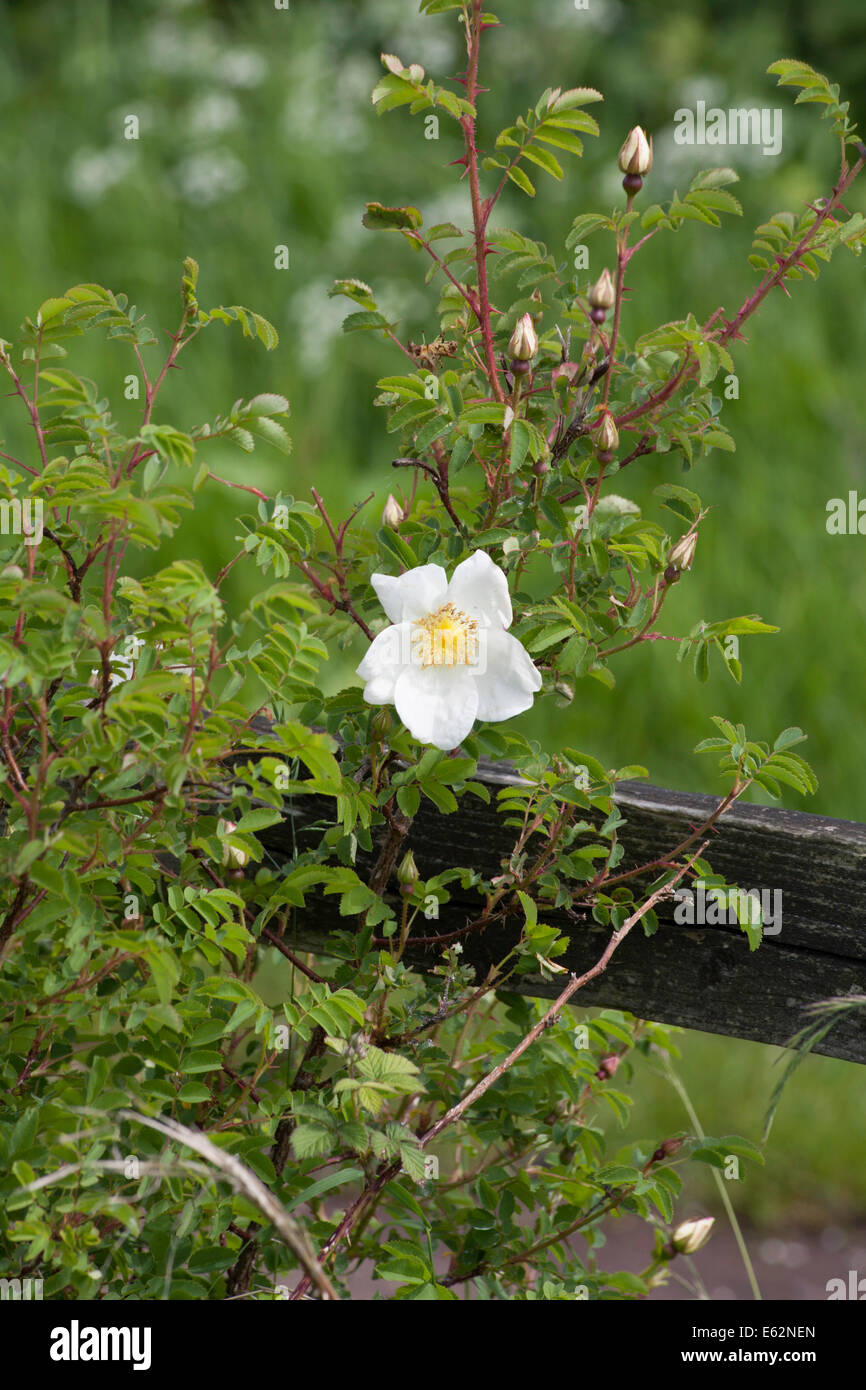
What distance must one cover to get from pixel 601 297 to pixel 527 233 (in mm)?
3458

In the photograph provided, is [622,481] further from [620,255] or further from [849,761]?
[620,255]

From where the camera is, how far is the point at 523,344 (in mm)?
1130

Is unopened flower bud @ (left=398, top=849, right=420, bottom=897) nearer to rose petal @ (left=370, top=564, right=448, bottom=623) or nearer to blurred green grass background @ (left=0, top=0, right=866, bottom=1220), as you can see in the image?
rose petal @ (left=370, top=564, right=448, bottom=623)

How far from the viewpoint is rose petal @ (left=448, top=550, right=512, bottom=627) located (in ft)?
3.70

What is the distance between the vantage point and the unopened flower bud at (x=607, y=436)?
3.73ft

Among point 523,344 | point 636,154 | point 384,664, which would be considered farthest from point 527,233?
point 384,664

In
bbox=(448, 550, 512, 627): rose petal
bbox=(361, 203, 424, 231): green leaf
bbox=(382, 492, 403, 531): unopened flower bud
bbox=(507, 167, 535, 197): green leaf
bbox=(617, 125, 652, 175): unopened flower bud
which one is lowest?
bbox=(448, 550, 512, 627): rose petal

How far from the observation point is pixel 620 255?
3.77 ft

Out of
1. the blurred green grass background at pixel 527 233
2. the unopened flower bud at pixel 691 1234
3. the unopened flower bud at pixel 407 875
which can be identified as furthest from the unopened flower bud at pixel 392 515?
the blurred green grass background at pixel 527 233

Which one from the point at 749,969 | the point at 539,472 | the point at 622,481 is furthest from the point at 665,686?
the point at 539,472

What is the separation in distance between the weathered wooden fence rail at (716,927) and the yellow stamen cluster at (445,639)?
0.79 feet

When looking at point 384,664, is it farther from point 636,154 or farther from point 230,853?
point 636,154

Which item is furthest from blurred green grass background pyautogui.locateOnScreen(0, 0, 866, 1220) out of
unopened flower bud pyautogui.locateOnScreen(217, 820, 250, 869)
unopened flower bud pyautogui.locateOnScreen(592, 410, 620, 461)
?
unopened flower bud pyautogui.locateOnScreen(592, 410, 620, 461)

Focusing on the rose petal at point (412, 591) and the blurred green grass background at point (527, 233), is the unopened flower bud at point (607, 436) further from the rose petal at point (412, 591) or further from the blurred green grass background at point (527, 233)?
the blurred green grass background at point (527, 233)
